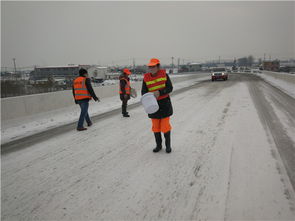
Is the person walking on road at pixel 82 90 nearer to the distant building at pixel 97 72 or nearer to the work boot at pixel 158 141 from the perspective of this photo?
the work boot at pixel 158 141

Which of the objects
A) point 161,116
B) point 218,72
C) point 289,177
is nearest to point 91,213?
point 161,116

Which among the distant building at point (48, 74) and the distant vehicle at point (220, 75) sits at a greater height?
the distant building at point (48, 74)

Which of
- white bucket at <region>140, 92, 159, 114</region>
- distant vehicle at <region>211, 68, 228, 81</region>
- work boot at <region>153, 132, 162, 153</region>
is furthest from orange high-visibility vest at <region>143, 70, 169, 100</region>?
distant vehicle at <region>211, 68, 228, 81</region>

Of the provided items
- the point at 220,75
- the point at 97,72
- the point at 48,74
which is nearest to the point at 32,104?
the point at 48,74

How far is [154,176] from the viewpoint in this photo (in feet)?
11.3

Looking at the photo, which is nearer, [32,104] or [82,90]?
[82,90]

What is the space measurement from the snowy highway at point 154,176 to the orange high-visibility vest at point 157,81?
1367mm

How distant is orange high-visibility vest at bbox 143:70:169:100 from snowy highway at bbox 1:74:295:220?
4.48 ft

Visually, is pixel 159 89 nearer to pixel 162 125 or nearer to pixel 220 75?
pixel 162 125

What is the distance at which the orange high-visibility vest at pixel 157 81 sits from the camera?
13.4 feet

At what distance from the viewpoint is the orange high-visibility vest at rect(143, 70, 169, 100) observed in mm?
4090

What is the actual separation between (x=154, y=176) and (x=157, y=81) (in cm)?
179

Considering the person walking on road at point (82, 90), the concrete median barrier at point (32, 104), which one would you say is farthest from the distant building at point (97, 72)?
the person walking on road at point (82, 90)

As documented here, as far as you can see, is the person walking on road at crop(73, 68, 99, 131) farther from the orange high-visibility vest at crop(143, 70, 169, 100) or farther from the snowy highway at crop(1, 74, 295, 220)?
the orange high-visibility vest at crop(143, 70, 169, 100)
